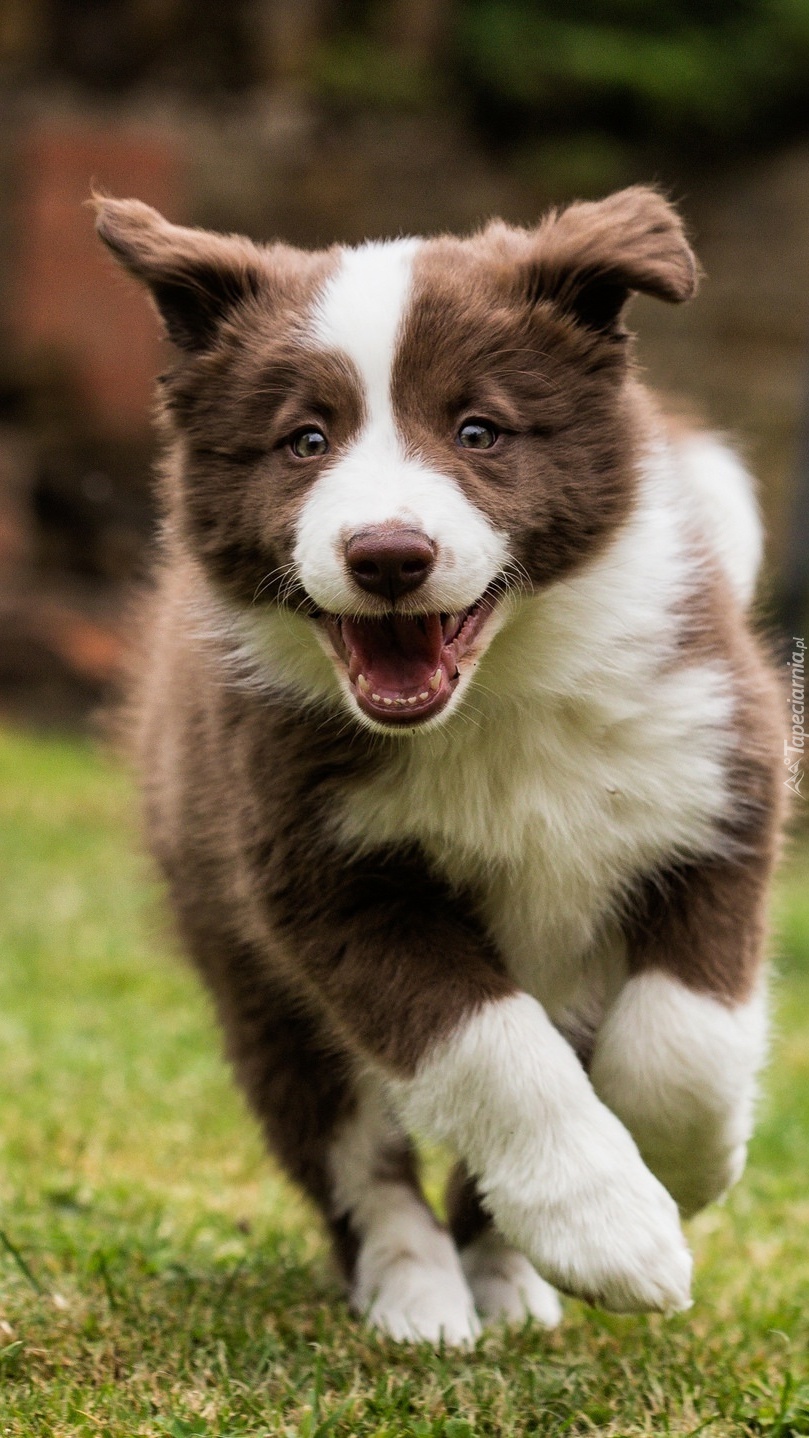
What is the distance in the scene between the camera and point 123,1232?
4254 millimetres

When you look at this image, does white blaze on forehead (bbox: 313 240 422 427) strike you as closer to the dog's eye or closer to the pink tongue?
the dog's eye

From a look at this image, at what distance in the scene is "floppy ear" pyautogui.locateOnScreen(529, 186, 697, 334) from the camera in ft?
11.1

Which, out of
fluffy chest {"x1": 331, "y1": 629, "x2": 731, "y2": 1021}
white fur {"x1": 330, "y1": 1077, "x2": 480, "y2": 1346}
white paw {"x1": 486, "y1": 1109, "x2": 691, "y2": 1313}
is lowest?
white fur {"x1": 330, "y1": 1077, "x2": 480, "y2": 1346}

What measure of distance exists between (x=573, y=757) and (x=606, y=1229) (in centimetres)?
88

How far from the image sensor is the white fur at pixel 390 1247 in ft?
12.6

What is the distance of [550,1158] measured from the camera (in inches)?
126

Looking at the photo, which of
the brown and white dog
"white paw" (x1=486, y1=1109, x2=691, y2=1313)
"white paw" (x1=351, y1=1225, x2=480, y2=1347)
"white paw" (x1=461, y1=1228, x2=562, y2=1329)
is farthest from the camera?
"white paw" (x1=461, y1=1228, x2=562, y2=1329)

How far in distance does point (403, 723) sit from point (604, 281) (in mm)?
935

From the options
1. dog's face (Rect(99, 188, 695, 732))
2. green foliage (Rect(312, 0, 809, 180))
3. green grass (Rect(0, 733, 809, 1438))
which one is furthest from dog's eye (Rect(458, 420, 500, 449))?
green foliage (Rect(312, 0, 809, 180))

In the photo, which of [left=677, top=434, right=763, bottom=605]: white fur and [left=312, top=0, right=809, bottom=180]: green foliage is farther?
[left=312, top=0, right=809, bottom=180]: green foliage

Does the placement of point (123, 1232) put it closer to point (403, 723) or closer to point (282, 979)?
point (282, 979)

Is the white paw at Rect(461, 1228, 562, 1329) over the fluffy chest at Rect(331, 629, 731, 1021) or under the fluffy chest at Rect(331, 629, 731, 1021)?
under

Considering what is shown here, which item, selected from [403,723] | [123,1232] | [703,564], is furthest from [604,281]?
[123,1232]

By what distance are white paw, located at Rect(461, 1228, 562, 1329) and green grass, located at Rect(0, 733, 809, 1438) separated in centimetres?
10
